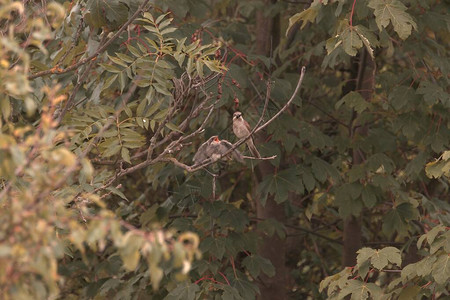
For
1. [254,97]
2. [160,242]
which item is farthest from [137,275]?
[160,242]

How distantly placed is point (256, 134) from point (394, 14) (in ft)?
6.59

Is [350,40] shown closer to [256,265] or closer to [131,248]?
[256,265]

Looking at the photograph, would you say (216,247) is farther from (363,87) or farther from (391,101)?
(363,87)

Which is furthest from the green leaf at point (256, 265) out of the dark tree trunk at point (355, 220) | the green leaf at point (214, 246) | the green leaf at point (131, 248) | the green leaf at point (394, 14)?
the green leaf at point (131, 248)

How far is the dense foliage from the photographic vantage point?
18.8ft

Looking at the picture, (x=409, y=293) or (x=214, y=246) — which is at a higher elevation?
(x=409, y=293)

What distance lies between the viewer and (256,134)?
763cm

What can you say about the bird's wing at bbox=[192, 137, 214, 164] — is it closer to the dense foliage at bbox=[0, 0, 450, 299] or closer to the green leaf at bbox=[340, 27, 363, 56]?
the dense foliage at bbox=[0, 0, 450, 299]

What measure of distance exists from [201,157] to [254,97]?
2.57m

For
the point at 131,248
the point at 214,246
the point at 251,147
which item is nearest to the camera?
the point at 131,248

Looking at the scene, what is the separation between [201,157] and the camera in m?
5.64

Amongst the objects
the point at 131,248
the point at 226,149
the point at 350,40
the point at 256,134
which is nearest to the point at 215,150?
the point at 226,149

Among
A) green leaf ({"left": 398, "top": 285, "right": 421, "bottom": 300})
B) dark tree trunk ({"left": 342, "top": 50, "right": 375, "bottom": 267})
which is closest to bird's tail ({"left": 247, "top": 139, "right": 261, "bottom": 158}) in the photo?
green leaf ({"left": 398, "top": 285, "right": 421, "bottom": 300})

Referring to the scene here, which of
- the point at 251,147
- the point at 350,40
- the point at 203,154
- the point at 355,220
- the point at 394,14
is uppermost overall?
the point at 394,14
